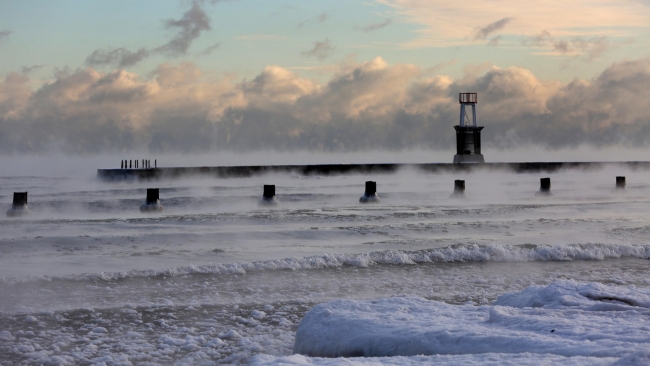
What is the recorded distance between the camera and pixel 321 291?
25.9 feet

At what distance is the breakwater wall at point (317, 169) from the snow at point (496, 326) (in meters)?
40.4

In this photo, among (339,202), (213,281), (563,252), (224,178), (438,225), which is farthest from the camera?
(224,178)

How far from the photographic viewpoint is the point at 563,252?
1091 cm

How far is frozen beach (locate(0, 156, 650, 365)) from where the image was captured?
4348 millimetres

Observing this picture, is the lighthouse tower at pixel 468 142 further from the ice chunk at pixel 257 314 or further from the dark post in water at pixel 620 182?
the ice chunk at pixel 257 314

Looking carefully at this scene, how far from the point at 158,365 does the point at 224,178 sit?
46.8 metres

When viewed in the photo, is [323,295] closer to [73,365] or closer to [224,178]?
[73,365]

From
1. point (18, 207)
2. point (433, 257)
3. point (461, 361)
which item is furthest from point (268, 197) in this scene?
point (461, 361)

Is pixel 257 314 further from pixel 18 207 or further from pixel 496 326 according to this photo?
pixel 18 207

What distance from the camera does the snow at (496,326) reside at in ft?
13.1

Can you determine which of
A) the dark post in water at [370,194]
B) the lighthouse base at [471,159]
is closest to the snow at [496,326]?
the dark post in water at [370,194]

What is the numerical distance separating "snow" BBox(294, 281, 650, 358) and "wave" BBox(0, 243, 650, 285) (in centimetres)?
440

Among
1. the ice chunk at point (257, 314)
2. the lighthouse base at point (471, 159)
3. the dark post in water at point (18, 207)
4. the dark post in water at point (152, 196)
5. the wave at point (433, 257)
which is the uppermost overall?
the lighthouse base at point (471, 159)

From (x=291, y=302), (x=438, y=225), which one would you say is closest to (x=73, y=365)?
(x=291, y=302)
